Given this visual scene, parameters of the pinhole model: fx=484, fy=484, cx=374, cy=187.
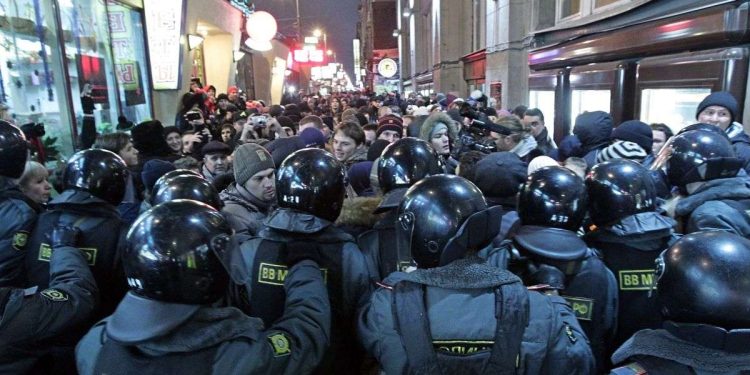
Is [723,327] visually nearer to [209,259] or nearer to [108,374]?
[209,259]

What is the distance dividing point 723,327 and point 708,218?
4.73 feet

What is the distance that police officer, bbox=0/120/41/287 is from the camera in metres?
2.48

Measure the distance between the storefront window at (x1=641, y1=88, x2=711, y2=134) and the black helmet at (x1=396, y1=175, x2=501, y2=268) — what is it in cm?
441

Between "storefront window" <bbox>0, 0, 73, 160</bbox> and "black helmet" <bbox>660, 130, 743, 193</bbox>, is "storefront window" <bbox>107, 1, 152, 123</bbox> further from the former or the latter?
"black helmet" <bbox>660, 130, 743, 193</bbox>

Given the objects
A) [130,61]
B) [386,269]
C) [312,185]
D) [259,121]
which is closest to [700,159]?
[386,269]

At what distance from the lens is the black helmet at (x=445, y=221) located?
1.62 metres

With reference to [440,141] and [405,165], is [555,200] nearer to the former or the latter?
[405,165]

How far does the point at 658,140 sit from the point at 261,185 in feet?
12.5

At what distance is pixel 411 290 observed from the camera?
1539 mm

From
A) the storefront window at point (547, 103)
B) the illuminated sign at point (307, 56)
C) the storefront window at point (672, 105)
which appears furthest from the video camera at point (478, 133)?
the illuminated sign at point (307, 56)

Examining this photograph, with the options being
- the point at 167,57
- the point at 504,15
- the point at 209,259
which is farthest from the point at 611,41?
the point at 167,57

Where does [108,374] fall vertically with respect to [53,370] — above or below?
above

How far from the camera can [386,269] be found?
2.41 m

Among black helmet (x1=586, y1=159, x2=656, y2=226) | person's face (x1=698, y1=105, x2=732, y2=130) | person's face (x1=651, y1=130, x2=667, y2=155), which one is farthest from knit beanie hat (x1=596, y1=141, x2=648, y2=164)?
black helmet (x1=586, y1=159, x2=656, y2=226)
